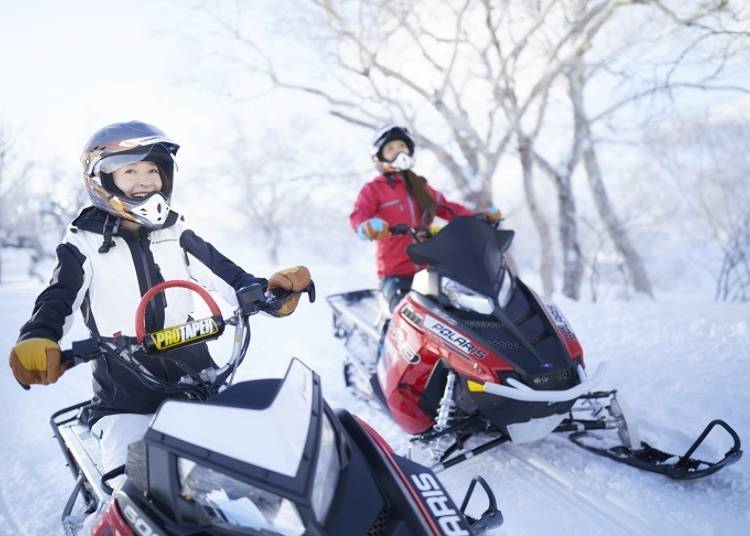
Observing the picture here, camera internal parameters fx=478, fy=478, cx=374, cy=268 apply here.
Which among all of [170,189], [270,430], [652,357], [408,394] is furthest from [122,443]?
[652,357]

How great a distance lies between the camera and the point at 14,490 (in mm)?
2850

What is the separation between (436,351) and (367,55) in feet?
28.9

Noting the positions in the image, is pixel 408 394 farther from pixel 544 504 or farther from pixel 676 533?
pixel 676 533

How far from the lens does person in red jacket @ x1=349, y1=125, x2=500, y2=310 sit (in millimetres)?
3973

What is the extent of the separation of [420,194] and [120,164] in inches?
98.3

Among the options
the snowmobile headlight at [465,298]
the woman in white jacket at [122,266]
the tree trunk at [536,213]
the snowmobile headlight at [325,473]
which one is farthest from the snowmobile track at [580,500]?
the tree trunk at [536,213]

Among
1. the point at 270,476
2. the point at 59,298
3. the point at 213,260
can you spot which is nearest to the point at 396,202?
the point at 213,260

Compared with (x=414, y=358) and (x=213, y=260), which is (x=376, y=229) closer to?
(x=414, y=358)

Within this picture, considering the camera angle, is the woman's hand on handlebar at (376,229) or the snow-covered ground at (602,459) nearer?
the snow-covered ground at (602,459)

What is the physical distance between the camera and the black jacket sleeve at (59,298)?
179cm

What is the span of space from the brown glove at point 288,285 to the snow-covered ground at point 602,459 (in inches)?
56.6

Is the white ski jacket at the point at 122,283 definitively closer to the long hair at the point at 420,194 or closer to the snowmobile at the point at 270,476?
the snowmobile at the point at 270,476

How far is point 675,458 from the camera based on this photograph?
2.54m

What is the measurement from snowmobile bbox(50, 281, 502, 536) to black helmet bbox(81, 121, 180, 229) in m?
1.15
